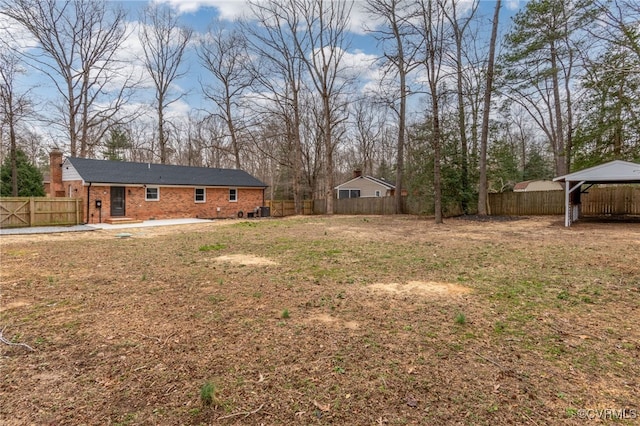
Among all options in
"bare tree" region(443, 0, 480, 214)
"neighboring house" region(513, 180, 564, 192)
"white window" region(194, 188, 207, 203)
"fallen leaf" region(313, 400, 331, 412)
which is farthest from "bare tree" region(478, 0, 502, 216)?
"neighboring house" region(513, 180, 564, 192)

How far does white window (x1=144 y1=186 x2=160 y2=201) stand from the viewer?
734 inches

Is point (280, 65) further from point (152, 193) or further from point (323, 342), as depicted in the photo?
point (323, 342)

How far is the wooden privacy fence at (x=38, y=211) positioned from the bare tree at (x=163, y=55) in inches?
461

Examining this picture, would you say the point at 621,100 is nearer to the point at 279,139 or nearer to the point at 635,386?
the point at 635,386

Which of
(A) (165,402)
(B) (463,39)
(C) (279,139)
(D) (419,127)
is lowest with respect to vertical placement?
(A) (165,402)

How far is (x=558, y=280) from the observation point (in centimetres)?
537

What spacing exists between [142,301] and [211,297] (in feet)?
3.11

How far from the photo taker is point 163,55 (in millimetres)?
26453

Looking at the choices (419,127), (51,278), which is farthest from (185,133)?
(51,278)

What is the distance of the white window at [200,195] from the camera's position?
2088 cm

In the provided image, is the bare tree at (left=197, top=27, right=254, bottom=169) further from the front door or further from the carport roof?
the carport roof

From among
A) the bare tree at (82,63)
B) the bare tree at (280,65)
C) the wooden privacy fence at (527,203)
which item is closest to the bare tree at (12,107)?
the bare tree at (82,63)

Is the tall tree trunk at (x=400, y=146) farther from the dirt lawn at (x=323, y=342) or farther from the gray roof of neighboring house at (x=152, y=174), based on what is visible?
the dirt lawn at (x=323, y=342)

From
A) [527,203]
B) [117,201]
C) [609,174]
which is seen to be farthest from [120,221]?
[527,203]
